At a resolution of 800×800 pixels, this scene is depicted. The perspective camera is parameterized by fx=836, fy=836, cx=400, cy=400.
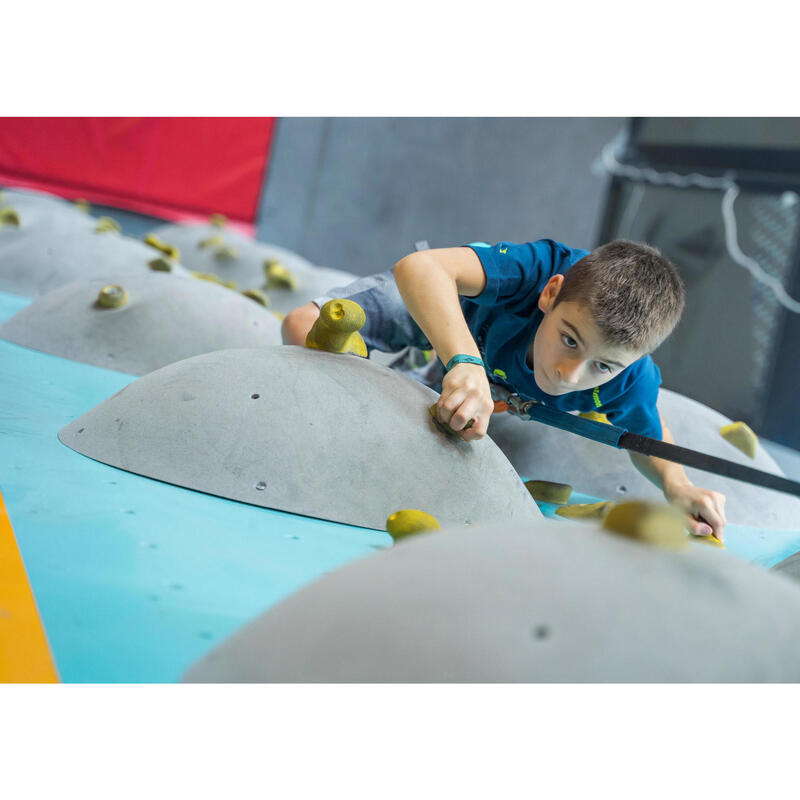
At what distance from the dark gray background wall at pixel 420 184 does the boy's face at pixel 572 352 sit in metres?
3.89

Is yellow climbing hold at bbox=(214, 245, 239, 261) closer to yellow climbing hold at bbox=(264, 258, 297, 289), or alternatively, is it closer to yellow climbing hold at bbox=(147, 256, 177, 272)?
yellow climbing hold at bbox=(264, 258, 297, 289)

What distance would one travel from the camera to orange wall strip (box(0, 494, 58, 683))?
62 cm

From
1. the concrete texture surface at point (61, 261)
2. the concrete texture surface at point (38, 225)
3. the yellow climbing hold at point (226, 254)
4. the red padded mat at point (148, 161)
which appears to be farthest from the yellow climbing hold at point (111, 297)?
the red padded mat at point (148, 161)

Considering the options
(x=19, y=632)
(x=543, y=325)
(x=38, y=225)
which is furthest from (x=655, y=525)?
(x=38, y=225)

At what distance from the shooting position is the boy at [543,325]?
124 centimetres

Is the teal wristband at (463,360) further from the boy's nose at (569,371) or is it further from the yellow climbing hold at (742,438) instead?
the yellow climbing hold at (742,438)

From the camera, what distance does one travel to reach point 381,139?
591 centimetres

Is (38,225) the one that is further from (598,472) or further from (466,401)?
(466,401)

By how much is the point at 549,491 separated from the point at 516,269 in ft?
1.40

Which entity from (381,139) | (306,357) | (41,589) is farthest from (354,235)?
(41,589)

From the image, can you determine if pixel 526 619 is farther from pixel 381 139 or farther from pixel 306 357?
pixel 381 139

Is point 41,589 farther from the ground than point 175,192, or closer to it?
farther from the ground

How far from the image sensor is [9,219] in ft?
9.95

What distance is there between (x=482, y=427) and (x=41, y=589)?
24.0 inches
